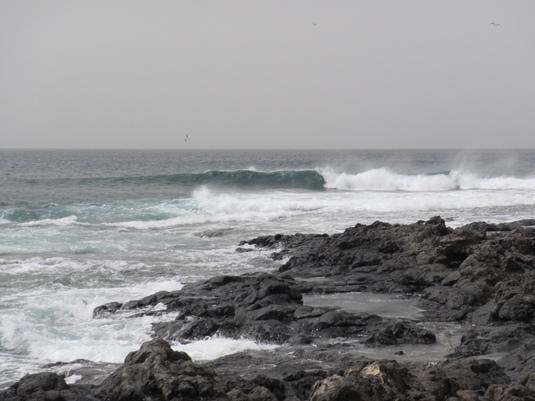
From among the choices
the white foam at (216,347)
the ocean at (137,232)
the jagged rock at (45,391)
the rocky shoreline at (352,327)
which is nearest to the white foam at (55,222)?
the ocean at (137,232)

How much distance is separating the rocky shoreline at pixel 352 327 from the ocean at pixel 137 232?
0.90 metres

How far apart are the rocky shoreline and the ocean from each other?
896 mm

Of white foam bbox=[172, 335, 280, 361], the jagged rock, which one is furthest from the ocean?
the jagged rock

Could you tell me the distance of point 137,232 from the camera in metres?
27.9

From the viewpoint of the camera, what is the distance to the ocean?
12.3 m

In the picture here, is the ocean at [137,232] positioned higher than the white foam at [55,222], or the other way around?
the ocean at [137,232]

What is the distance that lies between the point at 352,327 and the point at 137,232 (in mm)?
17167

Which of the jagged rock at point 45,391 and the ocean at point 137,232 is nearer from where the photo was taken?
the jagged rock at point 45,391

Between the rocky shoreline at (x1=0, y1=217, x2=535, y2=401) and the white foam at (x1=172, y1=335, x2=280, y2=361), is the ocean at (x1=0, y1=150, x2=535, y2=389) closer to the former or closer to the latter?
the white foam at (x1=172, y1=335, x2=280, y2=361)

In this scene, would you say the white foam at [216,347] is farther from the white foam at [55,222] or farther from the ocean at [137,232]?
the white foam at [55,222]

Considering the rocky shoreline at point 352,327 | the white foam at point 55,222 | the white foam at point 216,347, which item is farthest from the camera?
the white foam at point 55,222

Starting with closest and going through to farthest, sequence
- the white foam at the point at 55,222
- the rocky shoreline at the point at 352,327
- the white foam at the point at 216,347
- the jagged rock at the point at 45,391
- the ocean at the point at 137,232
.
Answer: the jagged rock at the point at 45,391 → the rocky shoreline at the point at 352,327 → the white foam at the point at 216,347 → the ocean at the point at 137,232 → the white foam at the point at 55,222

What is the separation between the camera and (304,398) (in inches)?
317

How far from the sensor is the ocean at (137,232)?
40.2 feet
